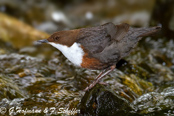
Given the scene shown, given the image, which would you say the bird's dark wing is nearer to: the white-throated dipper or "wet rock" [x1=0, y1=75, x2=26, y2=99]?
the white-throated dipper

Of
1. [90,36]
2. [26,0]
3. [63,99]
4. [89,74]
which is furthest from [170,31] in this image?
[26,0]

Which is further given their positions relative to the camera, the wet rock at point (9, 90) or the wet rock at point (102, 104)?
the wet rock at point (9, 90)

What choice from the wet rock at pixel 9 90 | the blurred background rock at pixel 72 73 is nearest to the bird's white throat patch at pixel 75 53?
the blurred background rock at pixel 72 73

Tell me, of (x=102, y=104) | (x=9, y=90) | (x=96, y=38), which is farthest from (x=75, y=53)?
(x=9, y=90)

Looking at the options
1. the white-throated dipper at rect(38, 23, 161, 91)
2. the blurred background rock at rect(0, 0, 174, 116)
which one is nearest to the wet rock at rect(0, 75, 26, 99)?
the blurred background rock at rect(0, 0, 174, 116)

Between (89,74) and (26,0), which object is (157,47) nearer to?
(89,74)

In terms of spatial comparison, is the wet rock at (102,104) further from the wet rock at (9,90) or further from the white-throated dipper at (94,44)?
the wet rock at (9,90)

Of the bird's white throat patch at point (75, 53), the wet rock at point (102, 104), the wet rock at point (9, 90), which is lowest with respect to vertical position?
the wet rock at point (102, 104)

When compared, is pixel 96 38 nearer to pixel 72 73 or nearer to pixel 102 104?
pixel 102 104
